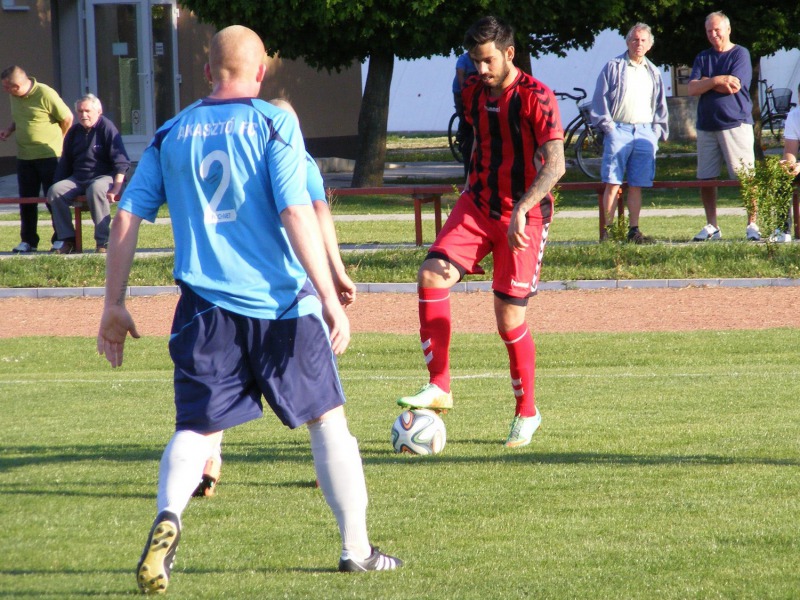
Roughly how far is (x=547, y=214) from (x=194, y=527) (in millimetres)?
2847

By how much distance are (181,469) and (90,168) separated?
1214 cm

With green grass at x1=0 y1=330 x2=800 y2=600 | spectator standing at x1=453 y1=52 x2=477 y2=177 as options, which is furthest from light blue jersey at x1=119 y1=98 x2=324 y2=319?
spectator standing at x1=453 y1=52 x2=477 y2=177

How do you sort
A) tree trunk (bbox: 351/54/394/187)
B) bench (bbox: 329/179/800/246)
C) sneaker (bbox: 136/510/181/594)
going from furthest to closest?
tree trunk (bbox: 351/54/394/187) → bench (bbox: 329/179/800/246) → sneaker (bbox: 136/510/181/594)

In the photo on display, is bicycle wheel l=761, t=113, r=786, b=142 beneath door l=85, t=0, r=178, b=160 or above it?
beneath

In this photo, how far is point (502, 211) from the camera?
6352mm

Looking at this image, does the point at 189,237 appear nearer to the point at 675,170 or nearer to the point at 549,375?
the point at 549,375

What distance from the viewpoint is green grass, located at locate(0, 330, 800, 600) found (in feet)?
12.5

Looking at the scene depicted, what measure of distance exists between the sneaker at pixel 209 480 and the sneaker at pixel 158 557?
52.7 inches

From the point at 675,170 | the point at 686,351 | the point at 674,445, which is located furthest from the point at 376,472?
the point at 675,170

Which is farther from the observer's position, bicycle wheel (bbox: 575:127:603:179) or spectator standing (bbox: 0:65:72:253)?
bicycle wheel (bbox: 575:127:603:179)

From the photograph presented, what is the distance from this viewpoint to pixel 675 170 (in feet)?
89.4

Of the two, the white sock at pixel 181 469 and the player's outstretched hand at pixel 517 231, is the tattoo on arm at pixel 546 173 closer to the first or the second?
the player's outstretched hand at pixel 517 231

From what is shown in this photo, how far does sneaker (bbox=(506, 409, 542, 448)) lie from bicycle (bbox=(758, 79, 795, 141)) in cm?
3044

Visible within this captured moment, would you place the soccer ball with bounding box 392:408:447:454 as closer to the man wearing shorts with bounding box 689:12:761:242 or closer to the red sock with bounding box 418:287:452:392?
the red sock with bounding box 418:287:452:392
